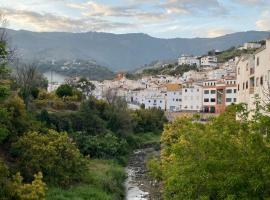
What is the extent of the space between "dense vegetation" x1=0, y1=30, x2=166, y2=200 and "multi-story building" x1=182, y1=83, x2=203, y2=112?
26186mm

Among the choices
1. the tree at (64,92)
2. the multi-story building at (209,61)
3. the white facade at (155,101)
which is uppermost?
the multi-story building at (209,61)

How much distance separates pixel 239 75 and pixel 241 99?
2.64 meters

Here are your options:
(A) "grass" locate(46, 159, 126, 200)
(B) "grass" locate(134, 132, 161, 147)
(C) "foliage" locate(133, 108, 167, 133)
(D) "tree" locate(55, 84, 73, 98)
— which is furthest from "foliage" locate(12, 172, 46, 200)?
(C) "foliage" locate(133, 108, 167, 133)

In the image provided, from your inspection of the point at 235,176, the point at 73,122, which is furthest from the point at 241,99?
the point at 235,176

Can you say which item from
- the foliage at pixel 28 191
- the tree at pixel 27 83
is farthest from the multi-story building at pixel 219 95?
the foliage at pixel 28 191

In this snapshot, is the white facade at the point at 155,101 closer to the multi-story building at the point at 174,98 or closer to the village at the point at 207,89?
the village at the point at 207,89

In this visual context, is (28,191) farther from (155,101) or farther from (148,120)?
(155,101)

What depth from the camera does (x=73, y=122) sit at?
53375mm

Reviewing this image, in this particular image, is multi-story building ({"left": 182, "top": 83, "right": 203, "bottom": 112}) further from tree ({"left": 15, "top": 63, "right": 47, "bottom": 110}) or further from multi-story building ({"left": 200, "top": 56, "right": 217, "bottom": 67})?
multi-story building ({"left": 200, "top": 56, "right": 217, "bottom": 67})

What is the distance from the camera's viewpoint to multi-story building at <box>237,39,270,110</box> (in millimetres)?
30469

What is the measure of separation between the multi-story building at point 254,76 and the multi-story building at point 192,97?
5161 centimetres

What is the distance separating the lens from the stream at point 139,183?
36.4 metres

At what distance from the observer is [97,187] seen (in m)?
35.0

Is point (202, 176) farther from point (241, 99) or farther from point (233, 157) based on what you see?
point (241, 99)
